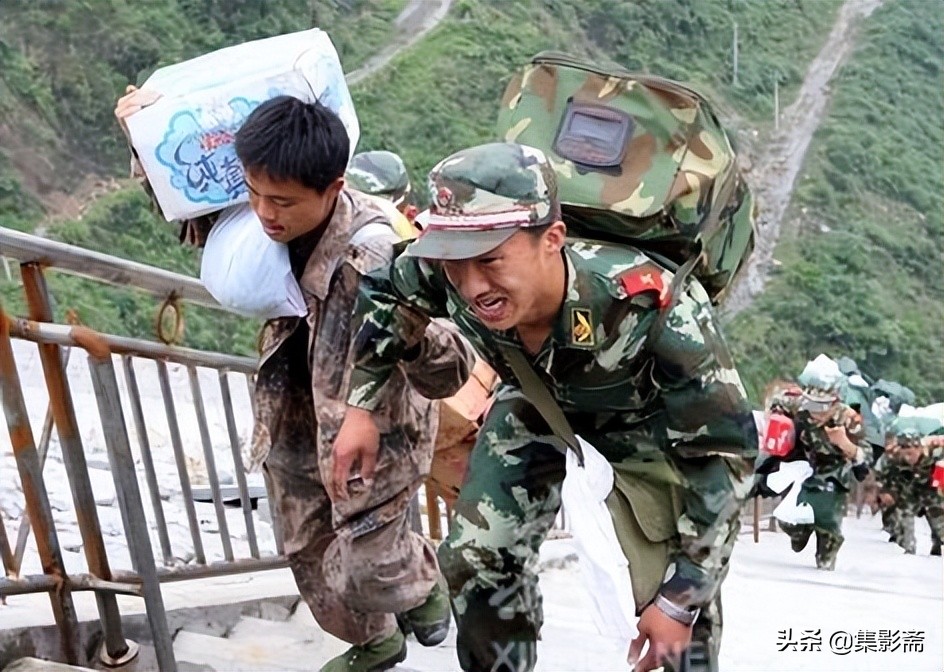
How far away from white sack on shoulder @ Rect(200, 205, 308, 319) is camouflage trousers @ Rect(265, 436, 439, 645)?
A: 1.36 ft

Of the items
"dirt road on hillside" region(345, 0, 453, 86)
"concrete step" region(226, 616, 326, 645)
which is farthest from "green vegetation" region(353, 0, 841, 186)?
"concrete step" region(226, 616, 326, 645)

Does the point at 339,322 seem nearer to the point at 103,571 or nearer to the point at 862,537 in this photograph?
the point at 103,571

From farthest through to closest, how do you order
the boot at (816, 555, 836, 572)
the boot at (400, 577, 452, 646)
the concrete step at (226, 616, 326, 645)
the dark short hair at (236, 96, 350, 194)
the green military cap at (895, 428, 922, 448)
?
the green military cap at (895, 428, 922, 448)
the boot at (816, 555, 836, 572)
the concrete step at (226, 616, 326, 645)
the boot at (400, 577, 452, 646)
the dark short hair at (236, 96, 350, 194)

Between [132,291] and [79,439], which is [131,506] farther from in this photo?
[132,291]

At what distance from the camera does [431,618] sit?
4020mm

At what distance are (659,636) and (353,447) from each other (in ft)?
2.46

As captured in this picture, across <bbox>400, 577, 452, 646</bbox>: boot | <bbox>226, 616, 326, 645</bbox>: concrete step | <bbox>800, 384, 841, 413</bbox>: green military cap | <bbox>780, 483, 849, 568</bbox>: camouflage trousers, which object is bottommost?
<bbox>780, 483, 849, 568</bbox>: camouflage trousers

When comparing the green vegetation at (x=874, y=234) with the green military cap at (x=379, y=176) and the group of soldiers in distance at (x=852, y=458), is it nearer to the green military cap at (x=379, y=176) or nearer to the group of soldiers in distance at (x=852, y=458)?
the group of soldiers in distance at (x=852, y=458)

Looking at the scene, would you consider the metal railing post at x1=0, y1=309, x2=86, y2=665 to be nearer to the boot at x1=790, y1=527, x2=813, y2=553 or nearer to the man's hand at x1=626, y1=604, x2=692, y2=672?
the man's hand at x1=626, y1=604, x2=692, y2=672

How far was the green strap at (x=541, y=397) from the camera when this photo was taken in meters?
2.93

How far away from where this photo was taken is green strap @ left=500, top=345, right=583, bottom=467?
2928mm

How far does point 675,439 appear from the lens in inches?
115

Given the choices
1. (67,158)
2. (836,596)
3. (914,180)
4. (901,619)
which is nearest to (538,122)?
(901,619)

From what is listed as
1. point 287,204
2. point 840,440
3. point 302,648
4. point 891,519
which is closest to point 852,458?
point 840,440
